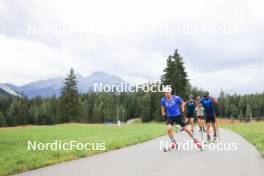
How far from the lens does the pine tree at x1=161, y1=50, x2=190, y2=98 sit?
6825 centimetres

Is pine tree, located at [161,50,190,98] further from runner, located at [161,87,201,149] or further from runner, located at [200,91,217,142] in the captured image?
runner, located at [161,87,201,149]

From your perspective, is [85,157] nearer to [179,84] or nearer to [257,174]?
[257,174]

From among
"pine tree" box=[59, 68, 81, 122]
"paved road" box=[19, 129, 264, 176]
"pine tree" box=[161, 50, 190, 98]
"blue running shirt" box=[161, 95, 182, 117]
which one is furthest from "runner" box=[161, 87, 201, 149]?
"pine tree" box=[59, 68, 81, 122]

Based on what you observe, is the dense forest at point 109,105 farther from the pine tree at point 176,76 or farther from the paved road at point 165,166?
the paved road at point 165,166

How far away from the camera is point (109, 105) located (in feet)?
401

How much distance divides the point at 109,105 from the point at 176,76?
184 feet

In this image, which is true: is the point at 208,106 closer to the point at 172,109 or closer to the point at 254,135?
the point at 172,109

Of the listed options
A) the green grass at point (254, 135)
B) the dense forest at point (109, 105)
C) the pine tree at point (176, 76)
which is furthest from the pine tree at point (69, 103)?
the green grass at point (254, 135)

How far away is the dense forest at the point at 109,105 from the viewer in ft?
231

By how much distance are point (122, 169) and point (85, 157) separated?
293cm

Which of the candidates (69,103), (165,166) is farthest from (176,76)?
(165,166)

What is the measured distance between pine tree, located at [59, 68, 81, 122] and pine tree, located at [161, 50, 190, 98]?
2120cm

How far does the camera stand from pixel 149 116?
92312 mm

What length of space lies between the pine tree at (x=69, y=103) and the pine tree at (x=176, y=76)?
69.5ft
